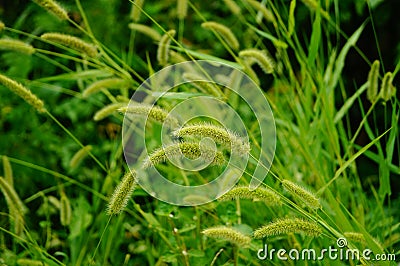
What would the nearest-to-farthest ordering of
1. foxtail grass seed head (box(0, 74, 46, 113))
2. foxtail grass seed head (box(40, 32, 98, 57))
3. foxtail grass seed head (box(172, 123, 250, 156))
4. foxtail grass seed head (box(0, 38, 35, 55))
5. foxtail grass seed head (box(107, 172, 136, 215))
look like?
foxtail grass seed head (box(172, 123, 250, 156)) < foxtail grass seed head (box(107, 172, 136, 215)) < foxtail grass seed head (box(0, 74, 46, 113)) < foxtail grass seed head (box(40, 32, 98, 57)) < foxtail grass seed head (box(0, 38, 35, 55))

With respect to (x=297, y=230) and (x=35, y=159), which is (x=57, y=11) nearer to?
(x=297, y=230)

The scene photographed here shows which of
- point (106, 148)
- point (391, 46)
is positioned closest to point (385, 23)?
point (391, 46)

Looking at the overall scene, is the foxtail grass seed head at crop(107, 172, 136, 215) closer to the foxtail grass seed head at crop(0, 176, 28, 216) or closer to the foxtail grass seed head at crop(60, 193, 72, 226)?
the foxtail grass seed head at crop(0, 176, 28, 216)

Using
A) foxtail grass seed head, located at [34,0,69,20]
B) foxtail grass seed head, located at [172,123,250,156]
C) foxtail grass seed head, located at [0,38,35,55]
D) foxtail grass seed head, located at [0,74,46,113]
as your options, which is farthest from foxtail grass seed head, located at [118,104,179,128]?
foxtail grass seed head, located at [0,38,35,55]

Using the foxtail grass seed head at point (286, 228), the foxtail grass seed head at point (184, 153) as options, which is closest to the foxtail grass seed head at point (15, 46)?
the foxtail grass seed head at point (184, 153)

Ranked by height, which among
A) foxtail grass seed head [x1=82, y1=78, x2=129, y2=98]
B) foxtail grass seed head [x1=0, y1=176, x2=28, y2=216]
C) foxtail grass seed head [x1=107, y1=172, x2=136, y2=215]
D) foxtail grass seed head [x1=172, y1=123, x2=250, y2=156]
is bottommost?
foxtail grass seed head [x1=0, y1=176, x2=28, y2=216]

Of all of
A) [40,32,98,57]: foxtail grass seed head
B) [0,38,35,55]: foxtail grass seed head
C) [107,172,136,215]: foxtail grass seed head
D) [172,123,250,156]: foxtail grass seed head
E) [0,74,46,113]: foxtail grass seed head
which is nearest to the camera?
[172,123,250,156]: foxtail grass seed head

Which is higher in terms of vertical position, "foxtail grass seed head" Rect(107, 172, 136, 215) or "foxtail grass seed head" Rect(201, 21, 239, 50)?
"foxtail grass seed head" Rect(201, 21, 239, 50)

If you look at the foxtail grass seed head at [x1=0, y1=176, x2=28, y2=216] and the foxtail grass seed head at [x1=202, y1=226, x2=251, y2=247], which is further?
the foxtail grass seed head at [x1=0, y1=176, x2=28, y2=216]
